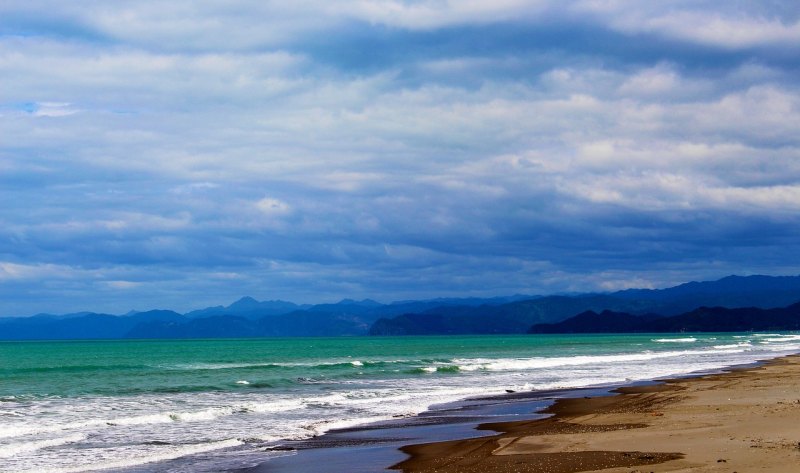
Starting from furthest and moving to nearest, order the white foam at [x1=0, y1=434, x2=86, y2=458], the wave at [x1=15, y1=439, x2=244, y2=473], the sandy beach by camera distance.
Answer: the white foam at [x1=0, y1=434, x2=86, y2=458] < the wave at [x1=15, y1=439, x2=244, y2=473] < the sandy beach

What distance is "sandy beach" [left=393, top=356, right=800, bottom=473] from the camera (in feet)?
44.3

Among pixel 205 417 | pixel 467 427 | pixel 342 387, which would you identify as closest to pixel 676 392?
pixel 467 427

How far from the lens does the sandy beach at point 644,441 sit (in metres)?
13.5

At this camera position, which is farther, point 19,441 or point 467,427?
point 467,427

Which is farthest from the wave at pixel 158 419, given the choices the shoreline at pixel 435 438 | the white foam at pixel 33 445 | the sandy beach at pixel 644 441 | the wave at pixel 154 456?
the sandy beach at pixel 644 441

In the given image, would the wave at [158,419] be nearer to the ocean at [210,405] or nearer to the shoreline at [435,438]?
the ocean at [210,405]

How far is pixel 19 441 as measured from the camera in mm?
20219

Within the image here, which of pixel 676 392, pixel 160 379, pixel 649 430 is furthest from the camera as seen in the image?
pixel 160 379

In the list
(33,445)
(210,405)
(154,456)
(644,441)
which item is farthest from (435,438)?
(210,405)

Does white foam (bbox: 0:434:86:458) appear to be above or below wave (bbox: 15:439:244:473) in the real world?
above

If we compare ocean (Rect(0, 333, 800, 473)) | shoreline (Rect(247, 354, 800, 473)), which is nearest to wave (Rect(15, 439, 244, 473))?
ocean (Rect(0, 333, 800, 473))

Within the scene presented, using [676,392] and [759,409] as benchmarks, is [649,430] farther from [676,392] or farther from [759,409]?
[676,392]

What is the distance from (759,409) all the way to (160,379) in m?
30.6

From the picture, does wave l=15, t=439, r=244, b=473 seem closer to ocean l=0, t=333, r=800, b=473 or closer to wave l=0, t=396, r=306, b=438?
ocean l=0, t=333, r=800, b=473
